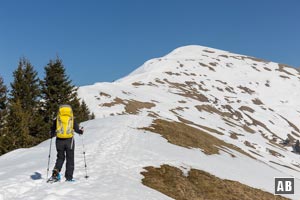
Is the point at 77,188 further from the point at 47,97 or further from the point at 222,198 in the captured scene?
the point at 47,97

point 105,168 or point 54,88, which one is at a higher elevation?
point 54,88

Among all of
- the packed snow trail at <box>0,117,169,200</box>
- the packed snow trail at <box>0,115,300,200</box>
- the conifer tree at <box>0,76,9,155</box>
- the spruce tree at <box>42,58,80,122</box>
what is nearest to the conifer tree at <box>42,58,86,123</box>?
the spruce tree at <box>42,58,80,122</box>

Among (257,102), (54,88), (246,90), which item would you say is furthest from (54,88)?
(246,90)

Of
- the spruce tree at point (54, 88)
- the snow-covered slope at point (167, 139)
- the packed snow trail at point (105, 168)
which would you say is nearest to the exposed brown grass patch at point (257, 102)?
the snow-covered slope at point (167, 139)

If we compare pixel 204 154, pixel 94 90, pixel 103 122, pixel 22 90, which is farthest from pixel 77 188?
pixel 94 90

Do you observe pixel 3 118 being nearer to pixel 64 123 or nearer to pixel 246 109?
pixel 64 123

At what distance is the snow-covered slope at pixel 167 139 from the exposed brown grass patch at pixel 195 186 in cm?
91

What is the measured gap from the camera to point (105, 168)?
18.8m

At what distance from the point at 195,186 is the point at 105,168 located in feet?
17.0

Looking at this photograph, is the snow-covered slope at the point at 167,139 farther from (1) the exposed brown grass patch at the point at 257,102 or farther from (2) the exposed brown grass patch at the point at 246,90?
(1) the exposed brown grass patch at the point at 257,102

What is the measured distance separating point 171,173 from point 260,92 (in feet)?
589

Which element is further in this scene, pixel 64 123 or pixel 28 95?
pixel 28 95

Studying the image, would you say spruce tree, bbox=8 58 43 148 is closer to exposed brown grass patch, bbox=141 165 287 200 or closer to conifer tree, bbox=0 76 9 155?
conifer tree, bbox=0 76 9 155

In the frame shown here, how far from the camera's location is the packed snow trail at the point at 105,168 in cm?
1330
